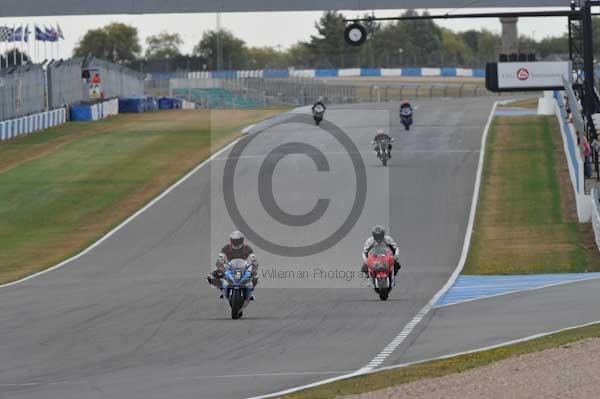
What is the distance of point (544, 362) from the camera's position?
42.6 ft

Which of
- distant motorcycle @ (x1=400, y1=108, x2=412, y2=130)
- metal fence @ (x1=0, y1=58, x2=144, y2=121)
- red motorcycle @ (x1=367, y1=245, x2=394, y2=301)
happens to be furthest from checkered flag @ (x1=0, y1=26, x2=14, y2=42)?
red motorcycle @ (x1=367, y1=245, x2=394, y2=301)

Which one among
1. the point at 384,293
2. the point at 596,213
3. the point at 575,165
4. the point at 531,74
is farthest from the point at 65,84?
the point at 384,293

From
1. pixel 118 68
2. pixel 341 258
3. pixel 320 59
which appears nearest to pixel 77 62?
pixel 118 68

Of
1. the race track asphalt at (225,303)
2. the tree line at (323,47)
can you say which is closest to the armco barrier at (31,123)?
the race track asphalt at (225,303)

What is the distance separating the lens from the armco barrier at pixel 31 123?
5641cm

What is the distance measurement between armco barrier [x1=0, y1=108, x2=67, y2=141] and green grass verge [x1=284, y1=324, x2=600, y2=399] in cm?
4436

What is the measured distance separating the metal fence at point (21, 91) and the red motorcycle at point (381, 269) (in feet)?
127

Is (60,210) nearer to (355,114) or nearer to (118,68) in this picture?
(355,114)

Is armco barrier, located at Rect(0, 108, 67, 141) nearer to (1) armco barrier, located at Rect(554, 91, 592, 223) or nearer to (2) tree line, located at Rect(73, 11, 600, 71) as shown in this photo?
(1) armco barrier, located at Rect(554, 91, 592, 223)

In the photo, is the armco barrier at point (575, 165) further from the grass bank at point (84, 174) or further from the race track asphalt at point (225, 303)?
the grass bank at point (84, 174)

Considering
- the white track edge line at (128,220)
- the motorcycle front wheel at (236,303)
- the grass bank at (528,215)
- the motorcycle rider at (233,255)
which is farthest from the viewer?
the white track edge line at (128,220)

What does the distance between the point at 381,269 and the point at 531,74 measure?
83.7 ft

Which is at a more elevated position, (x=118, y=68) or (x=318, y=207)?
(x=118, y=68)

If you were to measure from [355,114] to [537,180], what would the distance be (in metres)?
24.4
